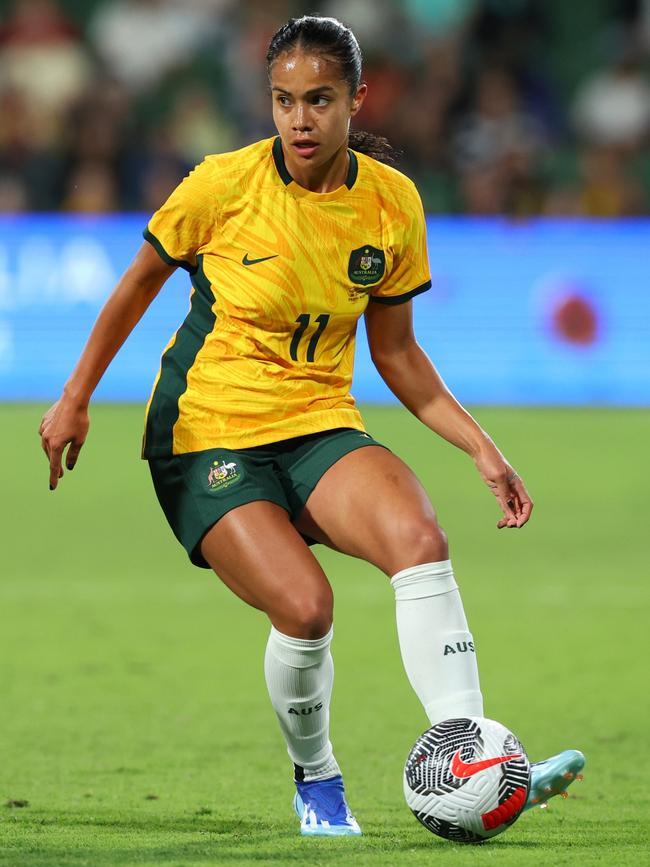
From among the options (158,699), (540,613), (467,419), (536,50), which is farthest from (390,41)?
(467,419)

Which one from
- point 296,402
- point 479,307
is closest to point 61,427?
point 296,402

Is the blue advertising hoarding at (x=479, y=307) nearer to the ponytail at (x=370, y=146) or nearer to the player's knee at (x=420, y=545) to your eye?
the ponytail at (x=370, y=146)

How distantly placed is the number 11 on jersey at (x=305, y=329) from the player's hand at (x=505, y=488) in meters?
0.52

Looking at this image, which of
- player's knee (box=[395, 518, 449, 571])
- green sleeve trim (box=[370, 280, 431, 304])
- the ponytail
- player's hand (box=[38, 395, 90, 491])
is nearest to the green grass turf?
player's knee (box=[395, 518, 449, 571])

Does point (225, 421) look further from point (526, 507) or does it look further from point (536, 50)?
point (536, 50)

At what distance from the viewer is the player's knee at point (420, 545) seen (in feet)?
13.4

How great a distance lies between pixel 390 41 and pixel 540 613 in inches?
365

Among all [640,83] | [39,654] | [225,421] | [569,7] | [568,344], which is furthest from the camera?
[569,7]

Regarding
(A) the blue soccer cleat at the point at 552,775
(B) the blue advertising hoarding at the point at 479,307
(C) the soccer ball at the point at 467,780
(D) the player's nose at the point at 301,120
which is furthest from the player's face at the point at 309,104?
(B) the blue advertising hoarding at the point at 479,307

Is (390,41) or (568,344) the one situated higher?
(390,41)

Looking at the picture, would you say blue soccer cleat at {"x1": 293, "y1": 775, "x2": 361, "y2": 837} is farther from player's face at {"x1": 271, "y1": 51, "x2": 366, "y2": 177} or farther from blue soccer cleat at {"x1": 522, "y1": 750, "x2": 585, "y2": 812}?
player's face at {"x1": 271, "y1": 51, "x2": 366, "y2": 177}

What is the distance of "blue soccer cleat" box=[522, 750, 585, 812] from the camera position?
13.3ft

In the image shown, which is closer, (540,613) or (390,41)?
(540,613)

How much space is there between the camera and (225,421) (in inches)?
171
